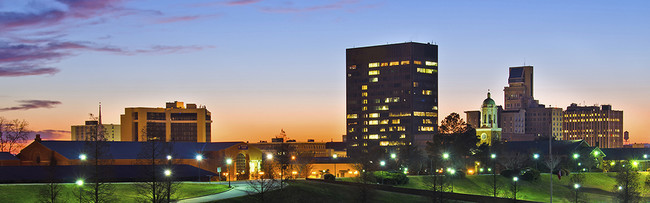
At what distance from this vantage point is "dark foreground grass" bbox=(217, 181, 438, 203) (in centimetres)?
8088

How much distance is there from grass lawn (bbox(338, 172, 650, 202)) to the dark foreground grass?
15756 millimetres

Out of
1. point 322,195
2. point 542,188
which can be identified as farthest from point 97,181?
point 542,188

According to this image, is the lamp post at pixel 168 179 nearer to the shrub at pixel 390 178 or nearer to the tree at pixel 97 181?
the tree at pixel 97 181

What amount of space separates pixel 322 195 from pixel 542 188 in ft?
162

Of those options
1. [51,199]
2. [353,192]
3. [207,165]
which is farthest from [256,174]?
[51,199]

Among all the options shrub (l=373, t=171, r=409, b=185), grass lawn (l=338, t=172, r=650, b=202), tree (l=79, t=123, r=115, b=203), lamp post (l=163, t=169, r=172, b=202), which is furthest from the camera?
grass lawn (l=338, t=172, r=650, b=202)

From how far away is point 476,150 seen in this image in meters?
158

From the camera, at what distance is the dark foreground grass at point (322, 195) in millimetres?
80875

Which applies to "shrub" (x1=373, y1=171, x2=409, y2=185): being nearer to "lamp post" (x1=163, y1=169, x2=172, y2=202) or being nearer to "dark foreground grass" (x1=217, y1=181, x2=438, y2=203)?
"dark foreground grass" (x1=217, y1=181, x2=438, y2=203)

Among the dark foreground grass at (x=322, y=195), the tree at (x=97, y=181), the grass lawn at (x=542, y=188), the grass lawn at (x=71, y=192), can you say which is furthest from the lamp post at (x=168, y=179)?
the grass lawn at (x=542, y=188)

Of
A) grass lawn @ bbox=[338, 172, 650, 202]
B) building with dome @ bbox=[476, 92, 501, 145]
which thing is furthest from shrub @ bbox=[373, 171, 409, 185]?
building with dome @ bbox=[476, 92, 501, 145]

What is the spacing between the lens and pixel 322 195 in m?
85.8

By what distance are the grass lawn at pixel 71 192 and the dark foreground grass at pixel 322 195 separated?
7.09 m

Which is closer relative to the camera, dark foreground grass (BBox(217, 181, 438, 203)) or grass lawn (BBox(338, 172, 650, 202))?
dark foreground grass (BBox(217, 181, 438, 203))
